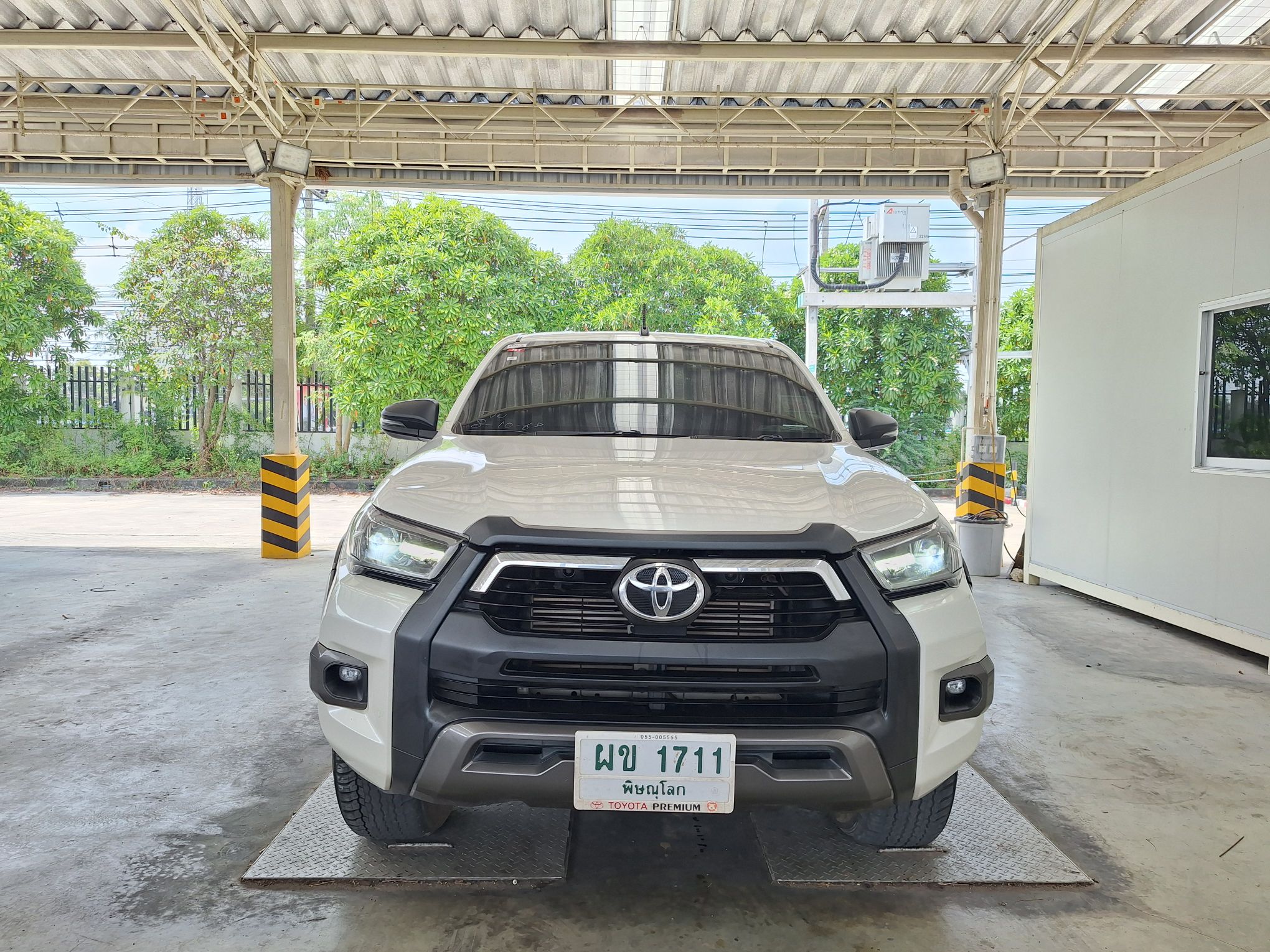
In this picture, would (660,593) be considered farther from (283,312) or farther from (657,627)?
(283,312)

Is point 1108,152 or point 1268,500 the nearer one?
point 1268,500

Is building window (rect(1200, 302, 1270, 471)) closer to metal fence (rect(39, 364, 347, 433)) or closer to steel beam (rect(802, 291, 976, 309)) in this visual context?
steel beam (rect(802, 291, 976, 309))

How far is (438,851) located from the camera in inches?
95.1

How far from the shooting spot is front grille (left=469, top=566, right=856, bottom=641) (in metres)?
1.87

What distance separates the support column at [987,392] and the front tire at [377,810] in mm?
6689

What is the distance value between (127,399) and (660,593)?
60.4 feet

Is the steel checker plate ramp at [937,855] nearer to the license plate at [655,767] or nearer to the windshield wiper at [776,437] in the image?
the license plate at [655,767]

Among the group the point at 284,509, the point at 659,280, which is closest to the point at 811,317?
the point at 659,280

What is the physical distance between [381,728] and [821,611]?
98 cm

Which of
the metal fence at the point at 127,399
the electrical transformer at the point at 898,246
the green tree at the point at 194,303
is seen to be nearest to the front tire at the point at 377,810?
the metal fence at the point at 127,399

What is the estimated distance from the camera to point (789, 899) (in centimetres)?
223

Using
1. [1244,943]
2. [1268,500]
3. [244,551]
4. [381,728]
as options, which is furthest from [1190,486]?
[244,551]

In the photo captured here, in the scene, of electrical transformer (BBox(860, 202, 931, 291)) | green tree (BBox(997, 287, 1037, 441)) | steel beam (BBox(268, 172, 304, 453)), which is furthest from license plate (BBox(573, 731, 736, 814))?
green tree (BBox(997, 287, 1037, 441))

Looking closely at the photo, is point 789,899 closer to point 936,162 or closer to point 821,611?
point 821,611
